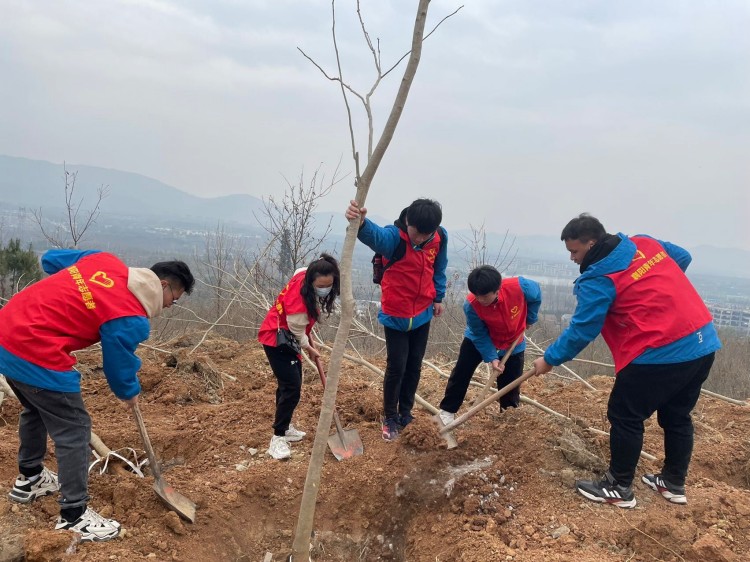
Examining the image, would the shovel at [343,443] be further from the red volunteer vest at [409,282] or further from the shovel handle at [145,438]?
the shovel handle at [145,438]

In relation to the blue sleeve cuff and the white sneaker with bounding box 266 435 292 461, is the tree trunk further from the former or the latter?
the white sneaker with bounding box 266 435 292 461

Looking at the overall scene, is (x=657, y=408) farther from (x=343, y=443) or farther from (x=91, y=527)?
(x=91, y=527)

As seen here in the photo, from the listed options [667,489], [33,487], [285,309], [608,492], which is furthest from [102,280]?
[667,489]

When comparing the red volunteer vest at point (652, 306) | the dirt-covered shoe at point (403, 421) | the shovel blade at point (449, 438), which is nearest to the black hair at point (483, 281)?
the red volunteer vest at point (652, 306)

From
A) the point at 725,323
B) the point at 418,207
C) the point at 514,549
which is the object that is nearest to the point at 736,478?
the point at 514,549

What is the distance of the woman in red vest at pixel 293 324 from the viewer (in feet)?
9.72

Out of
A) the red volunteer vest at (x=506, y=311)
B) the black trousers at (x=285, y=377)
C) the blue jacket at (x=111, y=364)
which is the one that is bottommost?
the black trousers at (x=285, y=377)

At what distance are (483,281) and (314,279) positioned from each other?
1070 mm

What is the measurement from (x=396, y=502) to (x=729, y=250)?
114m

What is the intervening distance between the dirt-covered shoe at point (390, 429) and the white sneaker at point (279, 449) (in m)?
0.70

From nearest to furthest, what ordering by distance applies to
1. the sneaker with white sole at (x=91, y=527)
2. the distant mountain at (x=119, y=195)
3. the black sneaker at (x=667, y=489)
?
the sneaker with white sole at (x=91, y=527) < the black sneaker at (x=667, y=489) < the distant mountain at (x=119, y=195)

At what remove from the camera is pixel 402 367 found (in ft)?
11.1

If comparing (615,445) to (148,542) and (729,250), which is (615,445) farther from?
(729,250)

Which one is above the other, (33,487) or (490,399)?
(490,399)
